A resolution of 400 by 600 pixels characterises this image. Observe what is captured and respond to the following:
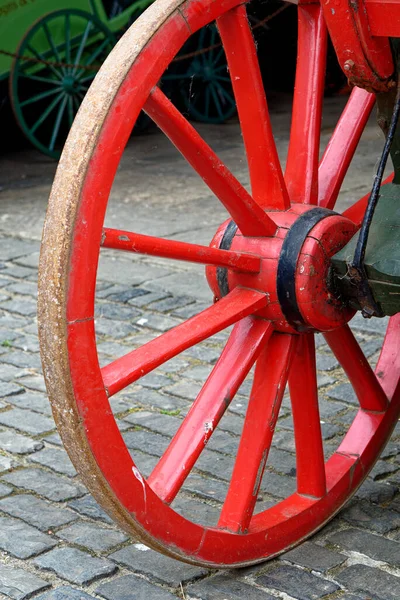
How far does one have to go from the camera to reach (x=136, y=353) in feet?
6.11

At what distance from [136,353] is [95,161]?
0.39 m

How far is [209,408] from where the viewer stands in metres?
2.01

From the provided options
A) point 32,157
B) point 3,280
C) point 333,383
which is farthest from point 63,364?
point 32,157

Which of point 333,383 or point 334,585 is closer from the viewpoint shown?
point 334,585

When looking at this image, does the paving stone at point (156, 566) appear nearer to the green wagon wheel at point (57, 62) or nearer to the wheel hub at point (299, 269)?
the wheel hub at point (299, 269)

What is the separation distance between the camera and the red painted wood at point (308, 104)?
2.19 m

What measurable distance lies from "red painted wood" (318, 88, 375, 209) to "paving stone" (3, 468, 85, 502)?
1023 millimetres

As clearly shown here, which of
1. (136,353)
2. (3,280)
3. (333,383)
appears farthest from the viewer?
(3,280)

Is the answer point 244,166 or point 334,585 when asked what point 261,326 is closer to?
point 334,585

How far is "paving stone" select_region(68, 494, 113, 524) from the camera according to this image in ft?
7.91

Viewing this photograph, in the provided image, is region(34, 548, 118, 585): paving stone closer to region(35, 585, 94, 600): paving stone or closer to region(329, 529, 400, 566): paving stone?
region(35, 585, 94, 600): paving stone

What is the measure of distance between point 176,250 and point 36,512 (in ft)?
3.00

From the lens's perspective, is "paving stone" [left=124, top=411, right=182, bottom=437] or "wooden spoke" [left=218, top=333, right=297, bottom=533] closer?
"wooden spoke" [left=218, top=333, right=297, bottom=533]

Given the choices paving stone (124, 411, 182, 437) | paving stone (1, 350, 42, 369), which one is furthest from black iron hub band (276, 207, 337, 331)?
paving stone (1, 350, 42, 369)
